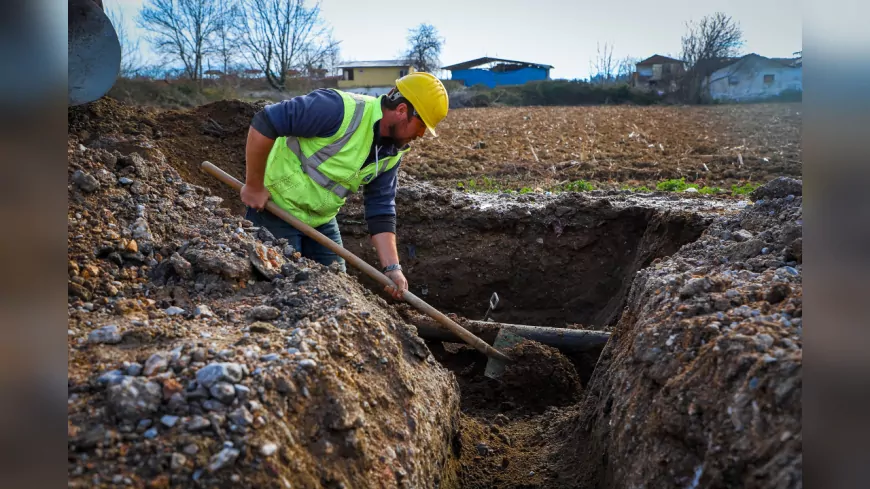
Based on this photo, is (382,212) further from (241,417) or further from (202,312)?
(241,417)

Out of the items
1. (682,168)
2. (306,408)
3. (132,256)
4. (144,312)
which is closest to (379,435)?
(306,408)

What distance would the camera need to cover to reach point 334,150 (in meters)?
3.62

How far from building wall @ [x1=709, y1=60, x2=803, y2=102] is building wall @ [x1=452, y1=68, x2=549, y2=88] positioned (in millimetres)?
17199

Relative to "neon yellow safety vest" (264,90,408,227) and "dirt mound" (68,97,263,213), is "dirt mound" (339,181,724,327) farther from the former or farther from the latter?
"dirt mound" (68,97,263,213)

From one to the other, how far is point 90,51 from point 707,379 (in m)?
6.38

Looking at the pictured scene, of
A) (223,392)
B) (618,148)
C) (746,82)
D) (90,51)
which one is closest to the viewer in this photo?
(223,392)

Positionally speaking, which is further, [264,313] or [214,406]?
[264,313]

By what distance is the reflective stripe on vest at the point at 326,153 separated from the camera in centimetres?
359

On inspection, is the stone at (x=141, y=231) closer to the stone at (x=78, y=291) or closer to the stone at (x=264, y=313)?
the stone at (x=78, y=291)

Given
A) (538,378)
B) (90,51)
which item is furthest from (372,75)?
(538,378)

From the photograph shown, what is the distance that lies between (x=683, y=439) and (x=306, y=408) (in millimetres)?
1381

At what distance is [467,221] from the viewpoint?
20.3ft

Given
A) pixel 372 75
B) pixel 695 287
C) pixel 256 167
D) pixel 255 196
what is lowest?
pixel 695 287

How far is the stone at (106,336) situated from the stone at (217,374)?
1.33 ft
